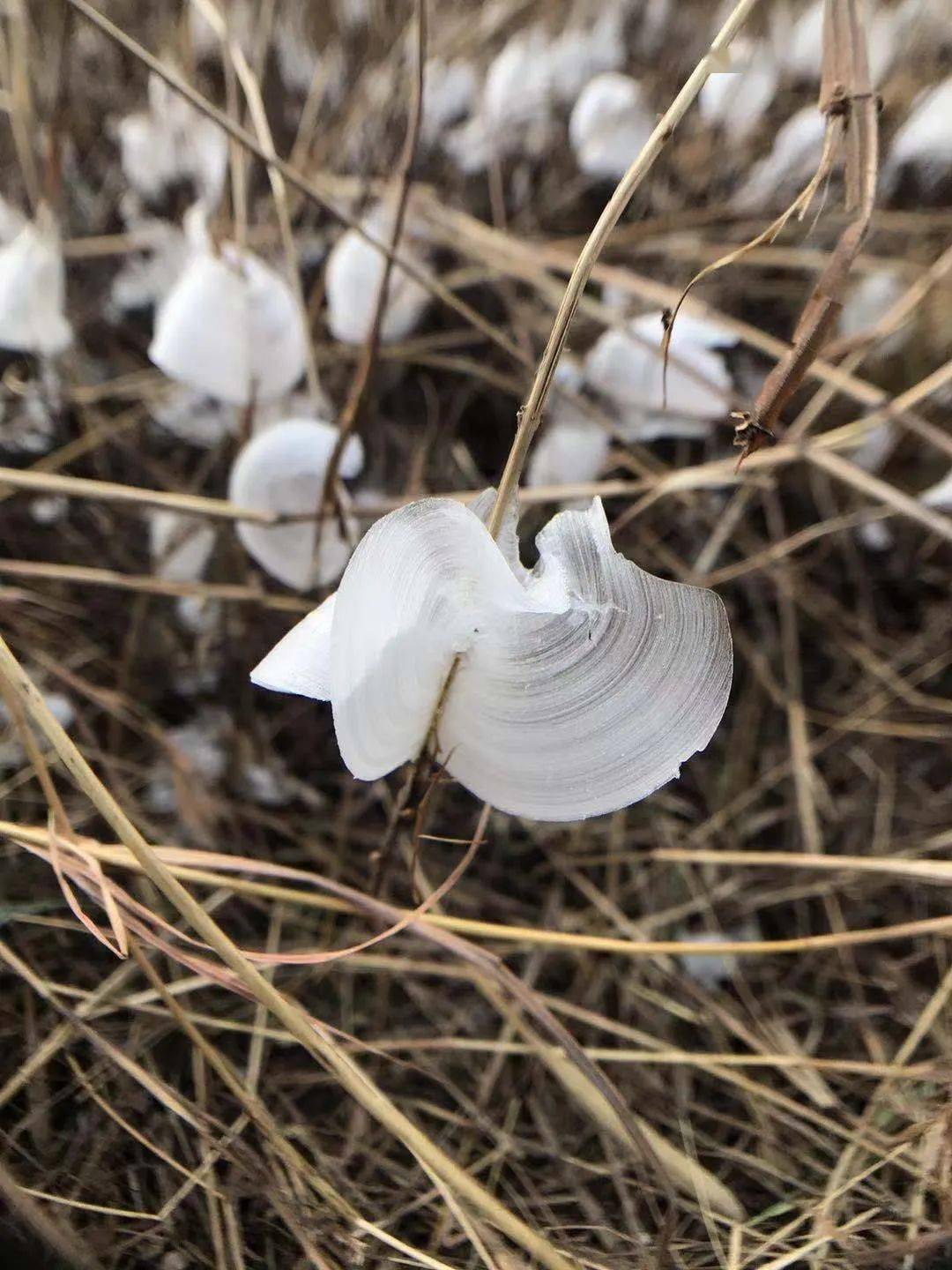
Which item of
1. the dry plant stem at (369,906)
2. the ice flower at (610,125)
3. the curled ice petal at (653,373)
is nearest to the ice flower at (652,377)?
the curled ice petal at (653,373)

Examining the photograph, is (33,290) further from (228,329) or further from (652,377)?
(652,377)

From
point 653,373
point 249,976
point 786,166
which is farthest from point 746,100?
point 249,976

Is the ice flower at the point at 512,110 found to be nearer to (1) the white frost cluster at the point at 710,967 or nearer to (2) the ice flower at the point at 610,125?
(2) the ice flower at the point at 610,125

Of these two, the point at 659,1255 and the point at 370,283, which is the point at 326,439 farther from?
the point at 659,1255

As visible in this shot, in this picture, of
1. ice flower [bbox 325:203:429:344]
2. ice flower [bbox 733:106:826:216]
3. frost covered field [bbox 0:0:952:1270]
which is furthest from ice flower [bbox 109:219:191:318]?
ice flower [bbox 733:106:826:216]

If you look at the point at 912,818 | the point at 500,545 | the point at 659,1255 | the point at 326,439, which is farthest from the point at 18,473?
the point at 912,818

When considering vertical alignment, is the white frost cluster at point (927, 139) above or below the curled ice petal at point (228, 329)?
above
